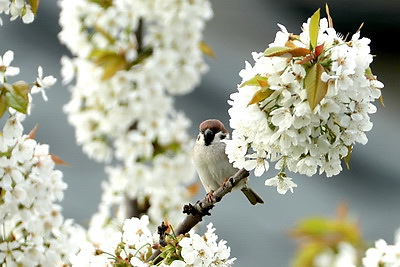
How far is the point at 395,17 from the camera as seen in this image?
7.78 meters

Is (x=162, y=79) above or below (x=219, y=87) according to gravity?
below

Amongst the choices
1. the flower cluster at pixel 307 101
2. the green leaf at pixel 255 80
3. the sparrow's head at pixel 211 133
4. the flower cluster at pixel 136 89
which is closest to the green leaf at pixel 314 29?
the flower cluster at pixel 307 101

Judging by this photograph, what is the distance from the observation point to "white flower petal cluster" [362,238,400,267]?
81.1 inches

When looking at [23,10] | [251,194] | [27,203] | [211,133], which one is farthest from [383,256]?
[23,10]

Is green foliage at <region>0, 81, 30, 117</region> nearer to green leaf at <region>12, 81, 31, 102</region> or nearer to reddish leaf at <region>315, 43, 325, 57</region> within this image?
green leaf at <region>12, 81, 31, 102</region>

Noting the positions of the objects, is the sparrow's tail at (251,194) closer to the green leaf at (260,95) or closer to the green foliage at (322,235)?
the green foliage at (322,235)

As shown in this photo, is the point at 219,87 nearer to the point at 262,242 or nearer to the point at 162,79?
the point at 262,242

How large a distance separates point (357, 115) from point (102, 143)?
2369 millimetres

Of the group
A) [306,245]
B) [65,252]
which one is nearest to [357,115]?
[65,252]

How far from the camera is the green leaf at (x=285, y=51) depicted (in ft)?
5.23

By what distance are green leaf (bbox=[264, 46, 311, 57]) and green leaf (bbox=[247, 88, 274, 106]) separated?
8 centimetres

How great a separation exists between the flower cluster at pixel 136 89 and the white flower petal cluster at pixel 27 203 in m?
1.22

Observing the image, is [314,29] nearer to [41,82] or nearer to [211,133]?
[41,82]

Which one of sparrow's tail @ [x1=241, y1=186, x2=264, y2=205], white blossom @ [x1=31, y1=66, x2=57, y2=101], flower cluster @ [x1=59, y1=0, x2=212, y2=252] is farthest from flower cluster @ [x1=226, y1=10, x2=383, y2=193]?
flower cluster @ [x1=59, y1=0, x2=212, y2=252]
